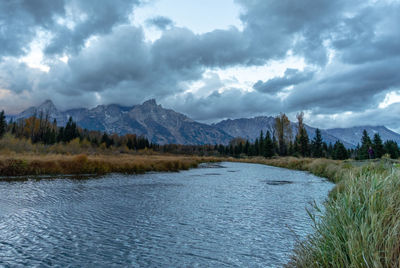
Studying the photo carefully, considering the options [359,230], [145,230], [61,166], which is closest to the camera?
[359,230]

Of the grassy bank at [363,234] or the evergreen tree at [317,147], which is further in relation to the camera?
the evergreen tree at [317,147]

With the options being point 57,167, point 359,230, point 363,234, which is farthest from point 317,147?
point 363,234

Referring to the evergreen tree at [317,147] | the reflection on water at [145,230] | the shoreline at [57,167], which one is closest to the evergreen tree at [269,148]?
the evergreen tree at [317,147]

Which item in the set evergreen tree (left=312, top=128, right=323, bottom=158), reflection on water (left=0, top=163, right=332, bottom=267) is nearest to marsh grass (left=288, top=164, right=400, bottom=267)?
reflection on water (left=0, top=163, right=332, bottom=267)

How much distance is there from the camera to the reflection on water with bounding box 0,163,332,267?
6.23 m

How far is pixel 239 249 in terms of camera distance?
689 cm

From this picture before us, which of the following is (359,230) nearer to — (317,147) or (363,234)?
(363,234)

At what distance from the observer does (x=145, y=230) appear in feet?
27.9

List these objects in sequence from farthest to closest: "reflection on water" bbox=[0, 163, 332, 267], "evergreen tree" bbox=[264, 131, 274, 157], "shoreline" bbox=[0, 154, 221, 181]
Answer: "evergreen tree" bbox=[264, 131, 274, 157] → "shoreline" bbox=[0, 154, 221, 181] → "reflection on water" bbox=[0, 163, 332, 267]

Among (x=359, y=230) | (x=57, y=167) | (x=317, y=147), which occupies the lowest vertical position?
(x=57, y=167)

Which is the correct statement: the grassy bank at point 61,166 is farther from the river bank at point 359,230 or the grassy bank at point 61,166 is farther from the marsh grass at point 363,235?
the marsh grass at point 363,235

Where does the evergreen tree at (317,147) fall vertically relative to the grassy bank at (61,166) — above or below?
above

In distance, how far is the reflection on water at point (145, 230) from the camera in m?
6.23

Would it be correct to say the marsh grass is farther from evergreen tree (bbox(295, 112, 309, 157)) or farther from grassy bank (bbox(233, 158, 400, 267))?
evergreen tree (bbox(295, 112, 309, 157))
